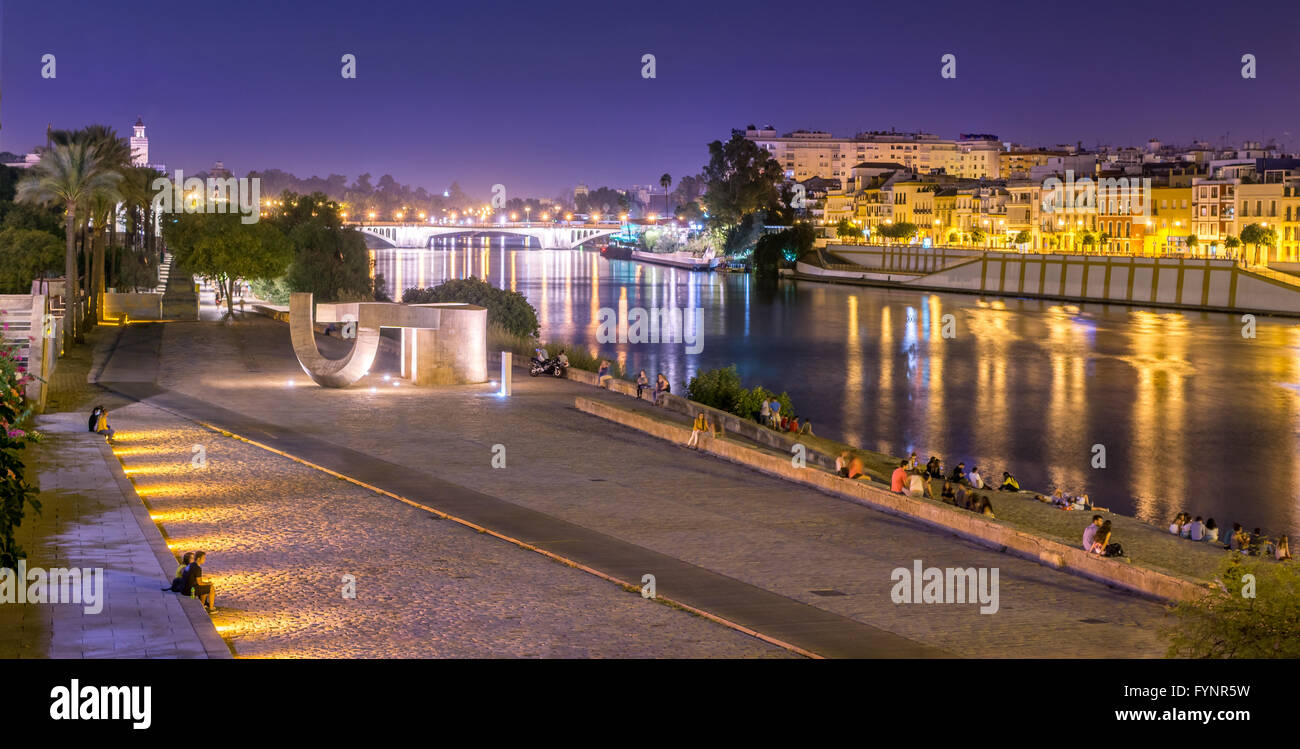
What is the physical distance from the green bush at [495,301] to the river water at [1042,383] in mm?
5129

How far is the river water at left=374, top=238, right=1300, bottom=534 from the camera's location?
28688 mm

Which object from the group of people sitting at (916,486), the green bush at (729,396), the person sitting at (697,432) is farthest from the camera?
the green bush at (729,396)

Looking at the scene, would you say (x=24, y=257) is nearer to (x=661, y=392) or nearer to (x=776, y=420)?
(x=661, y=392)

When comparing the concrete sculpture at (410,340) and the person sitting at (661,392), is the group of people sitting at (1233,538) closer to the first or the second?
the person sitting at (661,392)

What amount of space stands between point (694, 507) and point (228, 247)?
3106cm

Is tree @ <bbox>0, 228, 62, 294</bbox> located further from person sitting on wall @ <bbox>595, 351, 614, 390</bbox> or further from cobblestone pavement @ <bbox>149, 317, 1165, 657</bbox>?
person sitting on wall @ <bbox>595, 351, 614, 390</bbox>

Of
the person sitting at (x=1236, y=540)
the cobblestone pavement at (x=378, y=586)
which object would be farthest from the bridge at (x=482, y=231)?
the cobblestone pavement at (x=378, y=586)

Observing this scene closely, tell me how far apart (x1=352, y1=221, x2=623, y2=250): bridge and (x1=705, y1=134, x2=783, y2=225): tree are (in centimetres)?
3225

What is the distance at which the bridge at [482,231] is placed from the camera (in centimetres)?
15712

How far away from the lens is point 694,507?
16406 mm

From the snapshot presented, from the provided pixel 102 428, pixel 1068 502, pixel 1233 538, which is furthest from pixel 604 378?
pixel 1233 538

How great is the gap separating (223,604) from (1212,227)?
94018mm

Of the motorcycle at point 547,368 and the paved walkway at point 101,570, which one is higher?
the motorcycle at point 547,368

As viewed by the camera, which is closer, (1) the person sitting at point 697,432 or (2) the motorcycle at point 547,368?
(1) the person sitting at point 697,432
